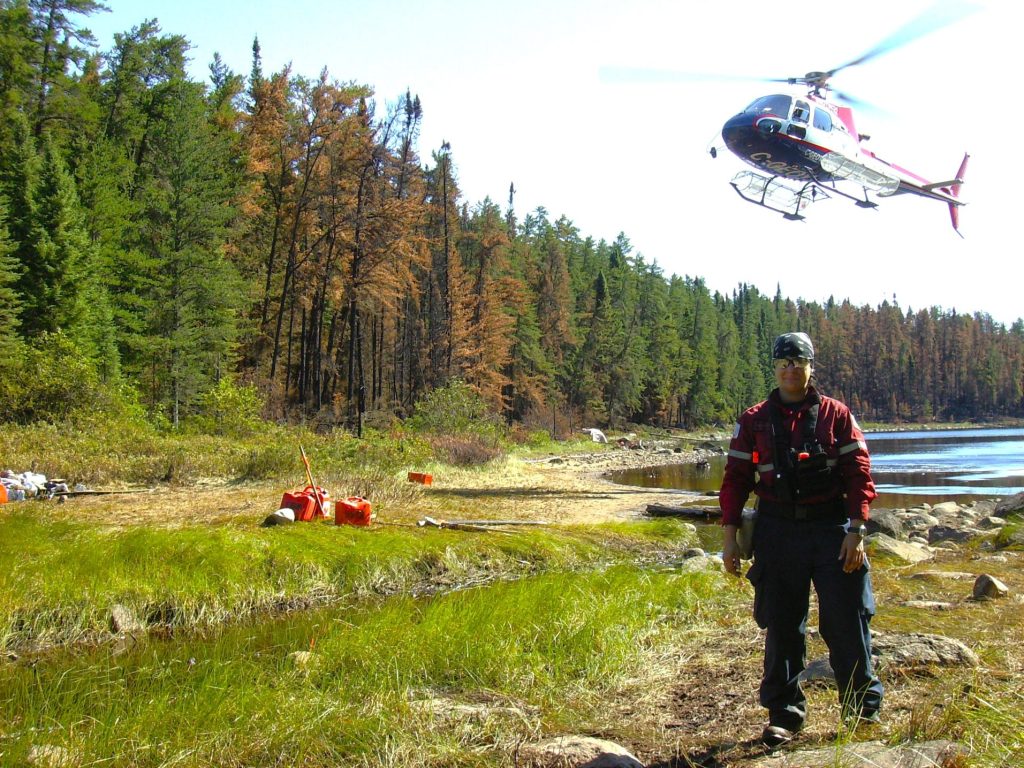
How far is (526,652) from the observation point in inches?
202

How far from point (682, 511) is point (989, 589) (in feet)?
29.5

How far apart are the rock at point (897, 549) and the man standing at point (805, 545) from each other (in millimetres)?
7289

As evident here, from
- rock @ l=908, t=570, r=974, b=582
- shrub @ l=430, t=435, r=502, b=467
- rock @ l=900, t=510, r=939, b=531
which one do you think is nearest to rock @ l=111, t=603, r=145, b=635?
rock @ l=908, t=570, r=974, b=582

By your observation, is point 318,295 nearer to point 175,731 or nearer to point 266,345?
point 266,345

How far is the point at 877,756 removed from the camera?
9.37ft

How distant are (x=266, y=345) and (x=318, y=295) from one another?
418 cm

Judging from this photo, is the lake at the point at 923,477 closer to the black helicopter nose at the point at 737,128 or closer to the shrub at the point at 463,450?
the shrub at the point at 463,450

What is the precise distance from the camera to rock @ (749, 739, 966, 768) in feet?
9.07

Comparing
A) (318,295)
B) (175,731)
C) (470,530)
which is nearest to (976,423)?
(318,295)

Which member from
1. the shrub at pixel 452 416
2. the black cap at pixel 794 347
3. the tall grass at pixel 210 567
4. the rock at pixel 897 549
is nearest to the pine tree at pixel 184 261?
the shrub at pixel 452 416

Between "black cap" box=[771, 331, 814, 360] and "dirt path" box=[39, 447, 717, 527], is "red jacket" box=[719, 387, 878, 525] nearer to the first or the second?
"black cap" box=[771, 331, 814, 360]

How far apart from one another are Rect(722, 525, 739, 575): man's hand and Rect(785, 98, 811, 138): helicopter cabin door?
15.6 m

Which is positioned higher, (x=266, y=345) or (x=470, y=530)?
(x=266, y=345)

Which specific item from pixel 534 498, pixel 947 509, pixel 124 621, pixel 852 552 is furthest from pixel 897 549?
pixel 124 621
